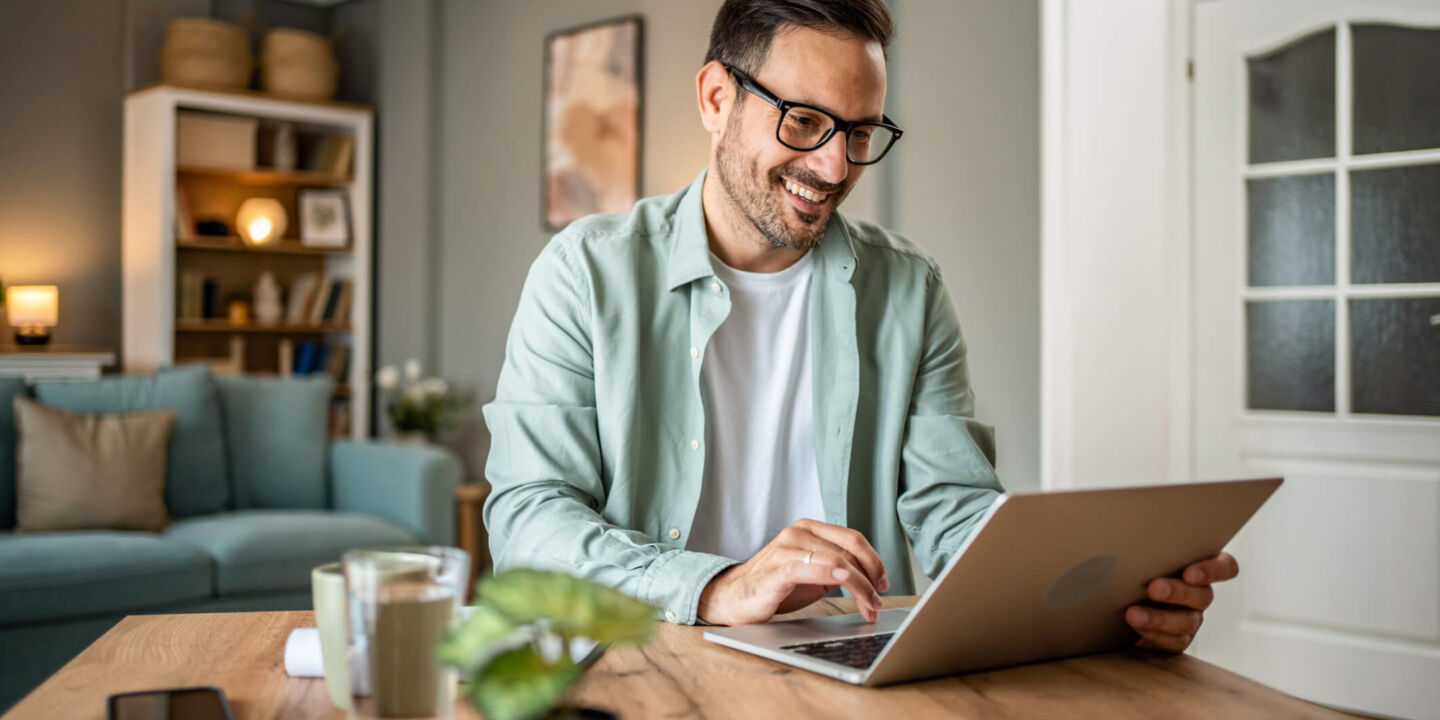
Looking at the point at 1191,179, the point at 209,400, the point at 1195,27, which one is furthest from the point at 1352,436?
the point at 209,400

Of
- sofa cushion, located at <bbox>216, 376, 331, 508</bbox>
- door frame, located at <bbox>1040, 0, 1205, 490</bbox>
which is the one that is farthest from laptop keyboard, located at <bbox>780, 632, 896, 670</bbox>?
sofa cushion, located at <bbox>216, 376, 331, 508</bbox>

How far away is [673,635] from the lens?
1.00 meters

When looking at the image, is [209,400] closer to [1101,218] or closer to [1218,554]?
[1101,218]

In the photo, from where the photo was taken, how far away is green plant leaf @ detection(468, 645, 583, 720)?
0.48 metres

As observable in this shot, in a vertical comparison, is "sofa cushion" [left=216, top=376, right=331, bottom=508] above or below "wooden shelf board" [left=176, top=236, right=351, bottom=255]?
below

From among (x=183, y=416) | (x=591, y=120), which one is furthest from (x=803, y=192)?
(x=591, y=120)

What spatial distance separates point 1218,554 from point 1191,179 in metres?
2.27

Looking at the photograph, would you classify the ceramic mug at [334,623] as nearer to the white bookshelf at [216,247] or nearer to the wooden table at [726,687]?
the wooden table at [726,687]

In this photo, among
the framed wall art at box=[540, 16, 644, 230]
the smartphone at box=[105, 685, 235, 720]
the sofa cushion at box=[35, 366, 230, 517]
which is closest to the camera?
the smartphone at box=[105, 685, 235, 720]

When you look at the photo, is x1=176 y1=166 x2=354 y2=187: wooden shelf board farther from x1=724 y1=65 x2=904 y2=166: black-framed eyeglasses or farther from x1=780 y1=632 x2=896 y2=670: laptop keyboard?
x1=780 y1=632 x2=896 y2=670: laptop keyboard

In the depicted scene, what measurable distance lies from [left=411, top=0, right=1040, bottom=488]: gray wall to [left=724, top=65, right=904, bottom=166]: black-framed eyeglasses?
1940mm

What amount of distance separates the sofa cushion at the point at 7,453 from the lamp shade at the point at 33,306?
1.55 m

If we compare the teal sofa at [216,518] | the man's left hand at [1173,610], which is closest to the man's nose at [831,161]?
the man's left hand at [1173,610]

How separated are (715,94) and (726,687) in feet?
3.00
